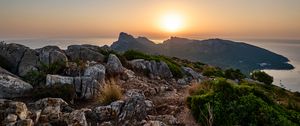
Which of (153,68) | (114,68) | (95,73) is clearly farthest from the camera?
(153,68)

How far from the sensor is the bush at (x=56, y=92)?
12961 millimetres

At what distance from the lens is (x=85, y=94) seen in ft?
45.8

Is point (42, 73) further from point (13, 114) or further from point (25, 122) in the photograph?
point (25, 122)

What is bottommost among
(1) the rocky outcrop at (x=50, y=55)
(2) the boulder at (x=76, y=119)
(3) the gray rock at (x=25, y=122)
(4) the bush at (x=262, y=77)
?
(4) the bush at (x=262, y=77)

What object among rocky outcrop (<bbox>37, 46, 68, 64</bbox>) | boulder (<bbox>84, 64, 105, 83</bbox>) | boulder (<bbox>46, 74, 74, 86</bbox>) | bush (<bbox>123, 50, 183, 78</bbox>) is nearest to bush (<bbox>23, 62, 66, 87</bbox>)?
boulder (<bbox>46, 74, 74, 86</bbox>)

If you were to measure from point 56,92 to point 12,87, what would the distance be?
1.85 metres

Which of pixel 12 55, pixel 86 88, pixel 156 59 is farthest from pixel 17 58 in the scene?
pixel 156 59

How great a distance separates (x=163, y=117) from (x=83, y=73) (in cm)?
732

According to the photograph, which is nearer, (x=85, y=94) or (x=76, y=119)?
(x=76, y=119)

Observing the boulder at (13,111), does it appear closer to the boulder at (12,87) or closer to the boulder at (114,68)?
the boulder at (12,87)

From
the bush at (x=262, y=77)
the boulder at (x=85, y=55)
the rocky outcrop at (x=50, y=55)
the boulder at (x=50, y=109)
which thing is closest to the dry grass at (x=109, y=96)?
the boulder at (x=50, y=109)

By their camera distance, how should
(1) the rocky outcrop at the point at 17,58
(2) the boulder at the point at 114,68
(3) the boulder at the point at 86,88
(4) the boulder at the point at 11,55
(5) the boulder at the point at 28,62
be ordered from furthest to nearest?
(2) the boulder at the point at 114,68 < (4) the boulder at the point at 11,55 < (1) the rocky outcrop at the point at 17,58 < (5) the boulder at the point at 28,62 < (3) the boulder at the point at 86,88

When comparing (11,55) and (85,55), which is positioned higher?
(11,55)

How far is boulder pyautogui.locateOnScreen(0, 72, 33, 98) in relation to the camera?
12.9 m
